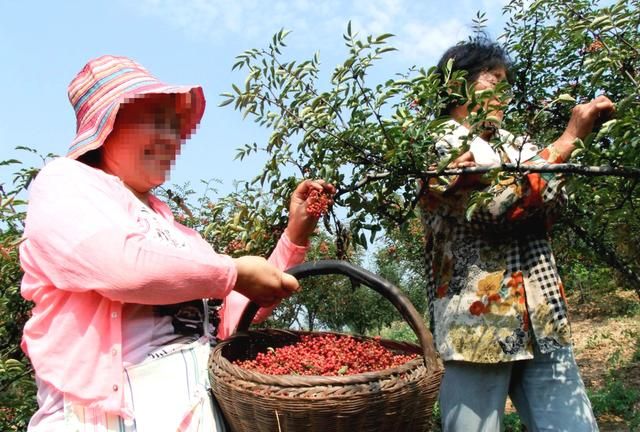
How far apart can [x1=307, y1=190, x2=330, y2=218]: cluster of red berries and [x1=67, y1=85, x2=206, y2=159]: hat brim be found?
51 cm

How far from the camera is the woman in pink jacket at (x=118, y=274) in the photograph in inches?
44.2

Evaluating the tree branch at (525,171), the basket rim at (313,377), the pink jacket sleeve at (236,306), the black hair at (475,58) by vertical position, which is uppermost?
the black hair at (475,58)

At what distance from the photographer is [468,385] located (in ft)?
6.57

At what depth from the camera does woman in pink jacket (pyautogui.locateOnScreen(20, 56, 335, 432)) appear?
1122 mm

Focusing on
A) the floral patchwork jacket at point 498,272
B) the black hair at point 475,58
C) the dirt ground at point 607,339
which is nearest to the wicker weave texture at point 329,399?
the floral patchwork jacket at point 498,272

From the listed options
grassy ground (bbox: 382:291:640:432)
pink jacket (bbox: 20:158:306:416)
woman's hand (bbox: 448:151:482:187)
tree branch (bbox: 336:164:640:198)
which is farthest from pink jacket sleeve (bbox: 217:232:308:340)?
grassy ground (bbox: 382:291:640:432)

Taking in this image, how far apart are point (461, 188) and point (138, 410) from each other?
3.82 ft

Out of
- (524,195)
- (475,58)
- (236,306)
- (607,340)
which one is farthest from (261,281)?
(607,340)

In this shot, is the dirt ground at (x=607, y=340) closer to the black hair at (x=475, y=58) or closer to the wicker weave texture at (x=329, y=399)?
the black hair at (x=475, y=58)

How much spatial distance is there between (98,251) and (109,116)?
0.32 m

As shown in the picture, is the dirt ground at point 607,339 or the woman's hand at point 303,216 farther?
the dirt ground at point 607,339

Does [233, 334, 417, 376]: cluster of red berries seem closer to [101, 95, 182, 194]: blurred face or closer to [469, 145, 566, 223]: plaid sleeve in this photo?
[101, 95, 182, 194]: blurred face

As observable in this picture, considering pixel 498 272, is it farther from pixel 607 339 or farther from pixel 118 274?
pixel 607 339

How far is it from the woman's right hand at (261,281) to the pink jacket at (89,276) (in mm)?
83
